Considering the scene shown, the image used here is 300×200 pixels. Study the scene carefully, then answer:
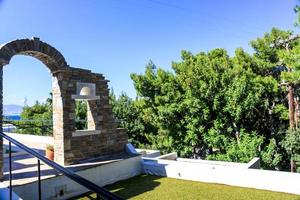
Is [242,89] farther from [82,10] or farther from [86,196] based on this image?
[86,196]

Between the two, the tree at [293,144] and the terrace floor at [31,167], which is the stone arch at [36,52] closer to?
the terrace floor at [31,167]

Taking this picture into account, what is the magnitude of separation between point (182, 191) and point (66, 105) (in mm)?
3400

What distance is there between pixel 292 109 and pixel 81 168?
1118cm

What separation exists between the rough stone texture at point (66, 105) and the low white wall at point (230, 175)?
64.1 inches

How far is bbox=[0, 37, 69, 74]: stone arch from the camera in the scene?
5758mm

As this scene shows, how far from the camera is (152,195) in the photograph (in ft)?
19.5

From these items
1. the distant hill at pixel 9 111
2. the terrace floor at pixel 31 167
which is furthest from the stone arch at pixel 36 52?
the terrace floor at pixel 31 167

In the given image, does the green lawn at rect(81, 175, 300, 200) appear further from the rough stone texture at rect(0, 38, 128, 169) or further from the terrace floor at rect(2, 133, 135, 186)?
the rough stone texture at rect(0, 38, 128, 169)

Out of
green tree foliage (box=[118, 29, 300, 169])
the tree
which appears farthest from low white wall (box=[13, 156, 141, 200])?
the tree

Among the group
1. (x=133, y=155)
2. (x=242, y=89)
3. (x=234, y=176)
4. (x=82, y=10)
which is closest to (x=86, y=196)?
(x=133, y=155)

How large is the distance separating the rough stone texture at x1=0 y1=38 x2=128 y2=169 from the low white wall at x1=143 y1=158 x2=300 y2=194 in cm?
163

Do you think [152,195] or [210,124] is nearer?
[152,195]

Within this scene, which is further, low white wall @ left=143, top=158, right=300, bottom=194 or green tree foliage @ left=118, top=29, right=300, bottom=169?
green tree foliage @ left=118, top=29, right=300, bottom=169

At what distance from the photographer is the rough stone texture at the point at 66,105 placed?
627 centimetres
